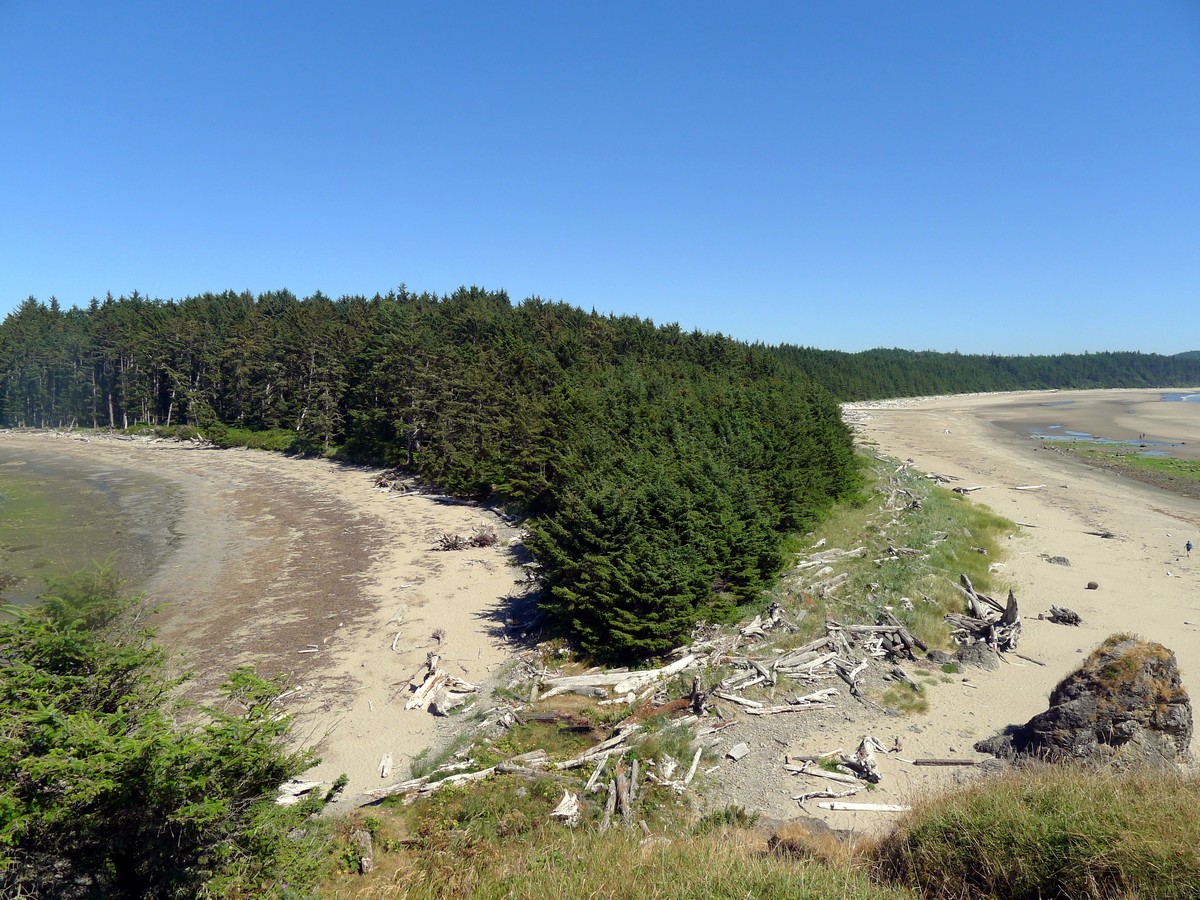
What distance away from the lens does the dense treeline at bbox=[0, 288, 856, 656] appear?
21.8 m

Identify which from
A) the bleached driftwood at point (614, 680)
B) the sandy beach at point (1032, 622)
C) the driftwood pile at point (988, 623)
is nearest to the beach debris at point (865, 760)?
the sandy beach at point (1032, 622)

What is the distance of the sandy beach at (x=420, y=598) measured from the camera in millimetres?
16734

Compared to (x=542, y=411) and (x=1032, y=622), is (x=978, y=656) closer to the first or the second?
(x=1032, y=622)

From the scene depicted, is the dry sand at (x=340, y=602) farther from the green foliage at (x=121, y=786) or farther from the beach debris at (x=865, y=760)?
the beach debris at (x=865, y=760)

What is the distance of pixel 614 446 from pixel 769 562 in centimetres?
980

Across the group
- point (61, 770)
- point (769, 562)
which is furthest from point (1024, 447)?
point (61, 770)

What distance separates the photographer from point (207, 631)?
2389 cm

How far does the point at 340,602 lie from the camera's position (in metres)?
27.1

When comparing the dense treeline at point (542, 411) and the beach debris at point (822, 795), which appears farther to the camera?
the dense treeline at point (542, 411)

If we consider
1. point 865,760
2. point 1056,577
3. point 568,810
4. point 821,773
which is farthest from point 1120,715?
point 1056,577

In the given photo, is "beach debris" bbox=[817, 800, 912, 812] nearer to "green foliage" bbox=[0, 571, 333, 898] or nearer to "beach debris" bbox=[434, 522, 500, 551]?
"green foliage" bbox=[0, 571, 333, 898]

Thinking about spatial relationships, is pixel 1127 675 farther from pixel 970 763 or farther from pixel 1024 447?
pixel 1024 447

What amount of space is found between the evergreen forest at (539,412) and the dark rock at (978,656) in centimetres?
701

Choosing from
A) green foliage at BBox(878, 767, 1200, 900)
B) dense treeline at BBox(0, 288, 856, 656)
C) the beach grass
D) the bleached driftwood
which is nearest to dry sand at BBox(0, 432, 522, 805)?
the bleached driftwood
